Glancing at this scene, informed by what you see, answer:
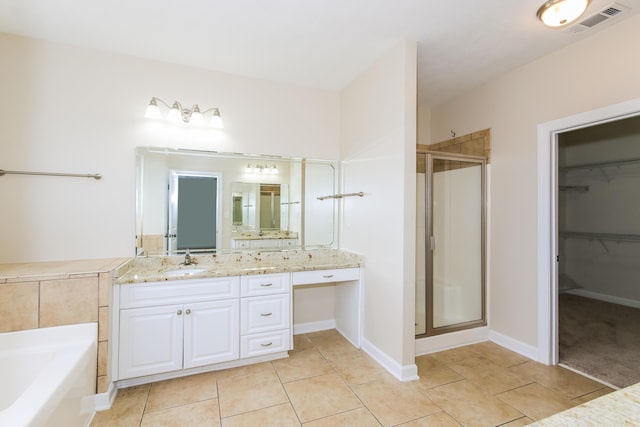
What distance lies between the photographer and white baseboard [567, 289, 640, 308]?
4.02 m

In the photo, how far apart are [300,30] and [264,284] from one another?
199cm

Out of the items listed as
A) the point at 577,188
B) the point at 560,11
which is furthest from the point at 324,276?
the point at 577,188

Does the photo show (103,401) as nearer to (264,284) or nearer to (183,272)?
(183,272)

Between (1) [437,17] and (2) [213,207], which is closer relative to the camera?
(1) [437,17]

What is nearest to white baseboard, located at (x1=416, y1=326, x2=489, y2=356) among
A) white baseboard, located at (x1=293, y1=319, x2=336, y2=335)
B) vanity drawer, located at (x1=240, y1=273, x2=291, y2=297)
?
white baseboard, located at (x1=293, y1=319, x2=336, y2=335)

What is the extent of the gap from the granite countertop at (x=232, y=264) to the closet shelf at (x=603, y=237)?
4.02 metres

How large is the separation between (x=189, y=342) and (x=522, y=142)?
328cm

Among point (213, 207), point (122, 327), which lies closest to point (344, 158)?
point (213, 207)

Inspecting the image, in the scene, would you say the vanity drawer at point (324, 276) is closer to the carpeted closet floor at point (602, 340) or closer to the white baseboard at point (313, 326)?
the white baseboard at point (313, 326)

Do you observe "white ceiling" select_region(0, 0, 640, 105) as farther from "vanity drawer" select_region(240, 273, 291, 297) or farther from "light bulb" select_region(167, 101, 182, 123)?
"vanity drawer" select_region(240, 273, 291, 297)

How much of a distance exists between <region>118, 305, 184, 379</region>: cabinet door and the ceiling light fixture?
316cm

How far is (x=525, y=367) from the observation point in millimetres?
2420

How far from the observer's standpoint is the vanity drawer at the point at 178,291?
2.12 m

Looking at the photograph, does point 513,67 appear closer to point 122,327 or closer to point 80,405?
point 122,327
